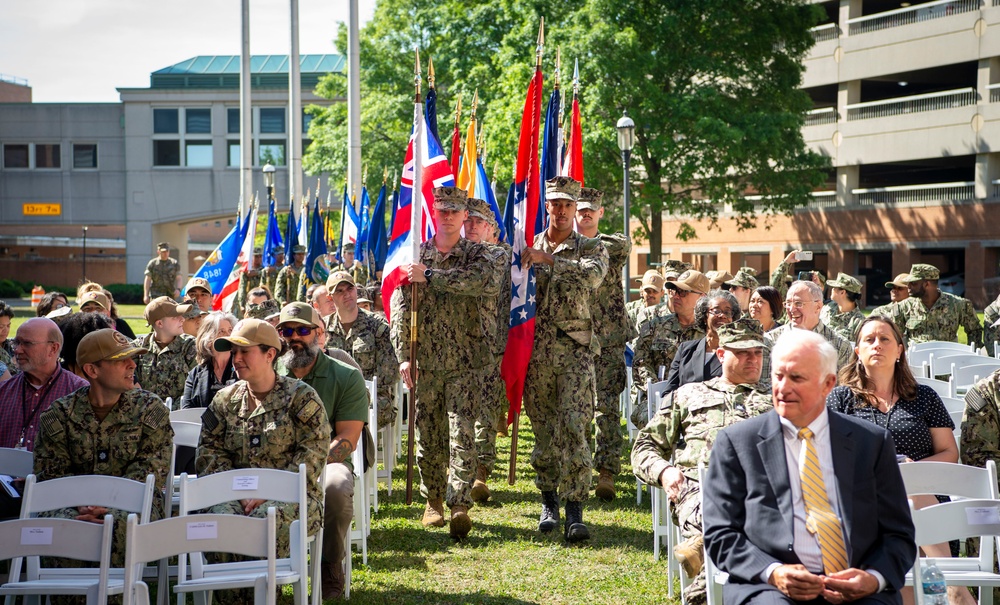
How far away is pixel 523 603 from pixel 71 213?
4747 centimetres

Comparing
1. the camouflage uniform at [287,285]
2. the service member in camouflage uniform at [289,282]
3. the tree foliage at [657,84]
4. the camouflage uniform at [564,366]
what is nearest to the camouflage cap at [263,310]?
the camouflage uniform at [564,366]

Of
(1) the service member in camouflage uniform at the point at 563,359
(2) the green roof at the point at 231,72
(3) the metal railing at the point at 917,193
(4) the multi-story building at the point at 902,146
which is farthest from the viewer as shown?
(2) the green roof at the point at 231,72

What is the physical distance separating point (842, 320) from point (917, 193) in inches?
1224

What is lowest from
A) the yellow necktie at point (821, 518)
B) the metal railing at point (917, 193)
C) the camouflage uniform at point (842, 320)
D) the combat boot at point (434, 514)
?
the combat boot at point (434, 514)

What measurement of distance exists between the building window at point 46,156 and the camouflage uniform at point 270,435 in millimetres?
47966

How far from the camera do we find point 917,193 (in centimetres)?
3969

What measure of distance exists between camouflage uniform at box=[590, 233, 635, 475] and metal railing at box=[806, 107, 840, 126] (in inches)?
1381

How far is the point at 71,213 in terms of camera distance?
4853 cm

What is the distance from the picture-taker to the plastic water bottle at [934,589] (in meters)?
4.57

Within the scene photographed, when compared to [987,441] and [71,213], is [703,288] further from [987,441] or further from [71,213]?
[71,213]

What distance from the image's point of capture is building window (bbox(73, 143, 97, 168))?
48.4m

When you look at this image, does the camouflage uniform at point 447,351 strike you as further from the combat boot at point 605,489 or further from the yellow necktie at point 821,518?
the yellow necktie at point 821,518

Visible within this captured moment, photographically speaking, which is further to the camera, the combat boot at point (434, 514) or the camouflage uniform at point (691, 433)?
the combat boot at point (434, 514)

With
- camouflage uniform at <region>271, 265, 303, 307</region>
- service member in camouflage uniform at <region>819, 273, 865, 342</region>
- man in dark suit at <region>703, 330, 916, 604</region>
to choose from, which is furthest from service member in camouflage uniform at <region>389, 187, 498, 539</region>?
camouflage uniform at <region>271, 265, 303, 307</region>
